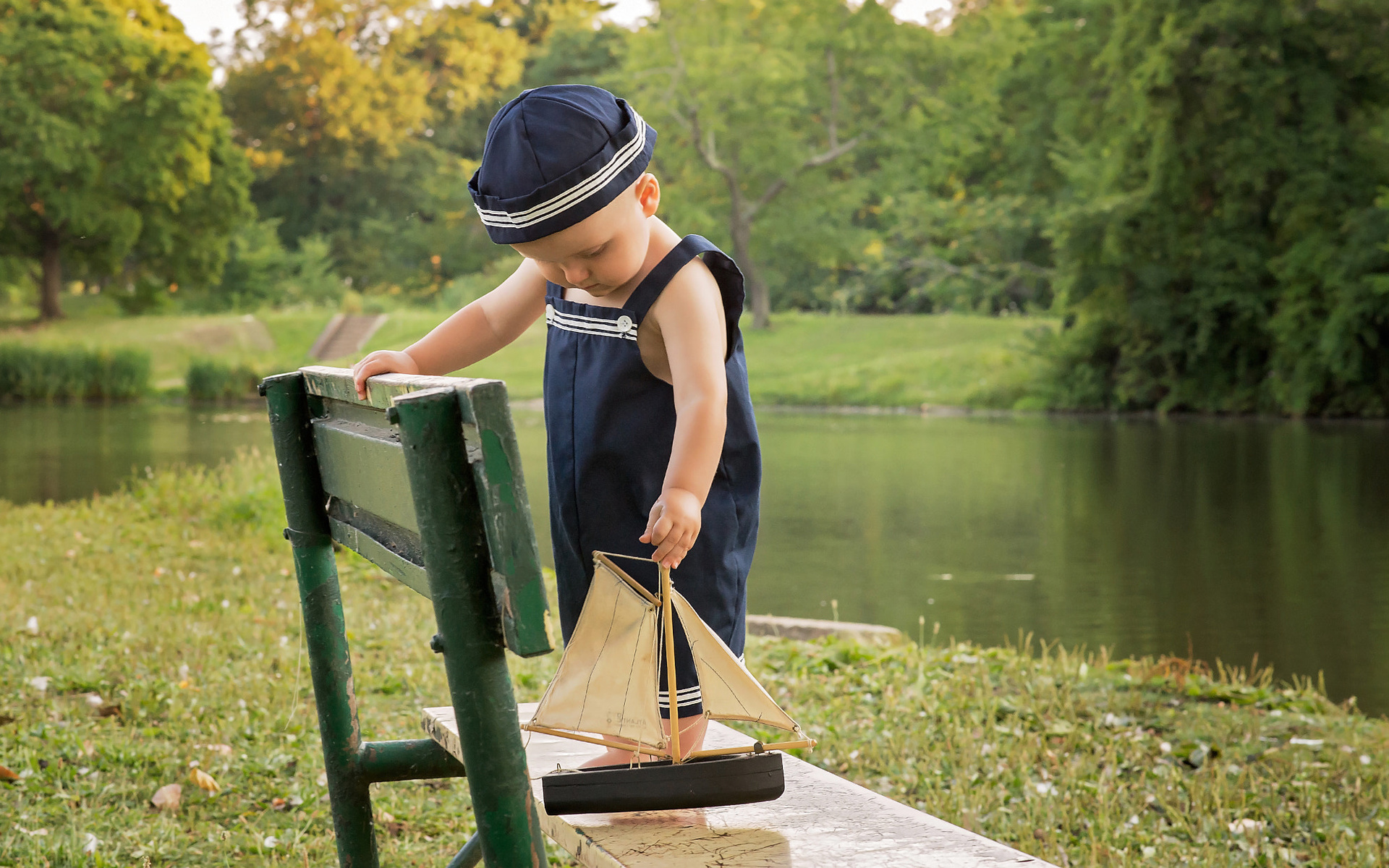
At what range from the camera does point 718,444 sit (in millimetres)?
1795

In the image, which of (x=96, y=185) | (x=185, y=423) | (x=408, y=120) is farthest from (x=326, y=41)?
(x=185, y=423)

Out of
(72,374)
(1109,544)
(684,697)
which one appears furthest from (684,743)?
(72,374)

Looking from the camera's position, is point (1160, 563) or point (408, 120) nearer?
point (1160, 563)

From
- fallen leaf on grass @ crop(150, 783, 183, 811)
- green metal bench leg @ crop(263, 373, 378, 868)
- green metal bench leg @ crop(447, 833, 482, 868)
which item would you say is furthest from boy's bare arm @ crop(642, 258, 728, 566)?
fallen leaf on grass @ crop(150, 783, 183, 811)

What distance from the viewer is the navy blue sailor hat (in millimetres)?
1736

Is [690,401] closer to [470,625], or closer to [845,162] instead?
[470,625]

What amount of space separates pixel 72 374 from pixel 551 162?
2495 cm

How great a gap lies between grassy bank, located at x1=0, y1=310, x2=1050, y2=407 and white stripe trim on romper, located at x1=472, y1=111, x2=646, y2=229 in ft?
70.2

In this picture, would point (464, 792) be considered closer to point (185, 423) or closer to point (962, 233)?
point (185, 423)

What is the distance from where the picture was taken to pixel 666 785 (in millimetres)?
1678

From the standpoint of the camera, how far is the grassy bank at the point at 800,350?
2405 centimetres

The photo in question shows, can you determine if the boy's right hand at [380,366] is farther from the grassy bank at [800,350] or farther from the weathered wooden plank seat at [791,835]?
the grassy bank at [800,350]

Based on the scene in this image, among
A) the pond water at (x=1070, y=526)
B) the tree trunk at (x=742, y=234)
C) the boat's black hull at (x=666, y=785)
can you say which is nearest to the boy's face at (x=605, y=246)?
the boat's black hull at (x=666, y=785)

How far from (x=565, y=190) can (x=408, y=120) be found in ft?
137
